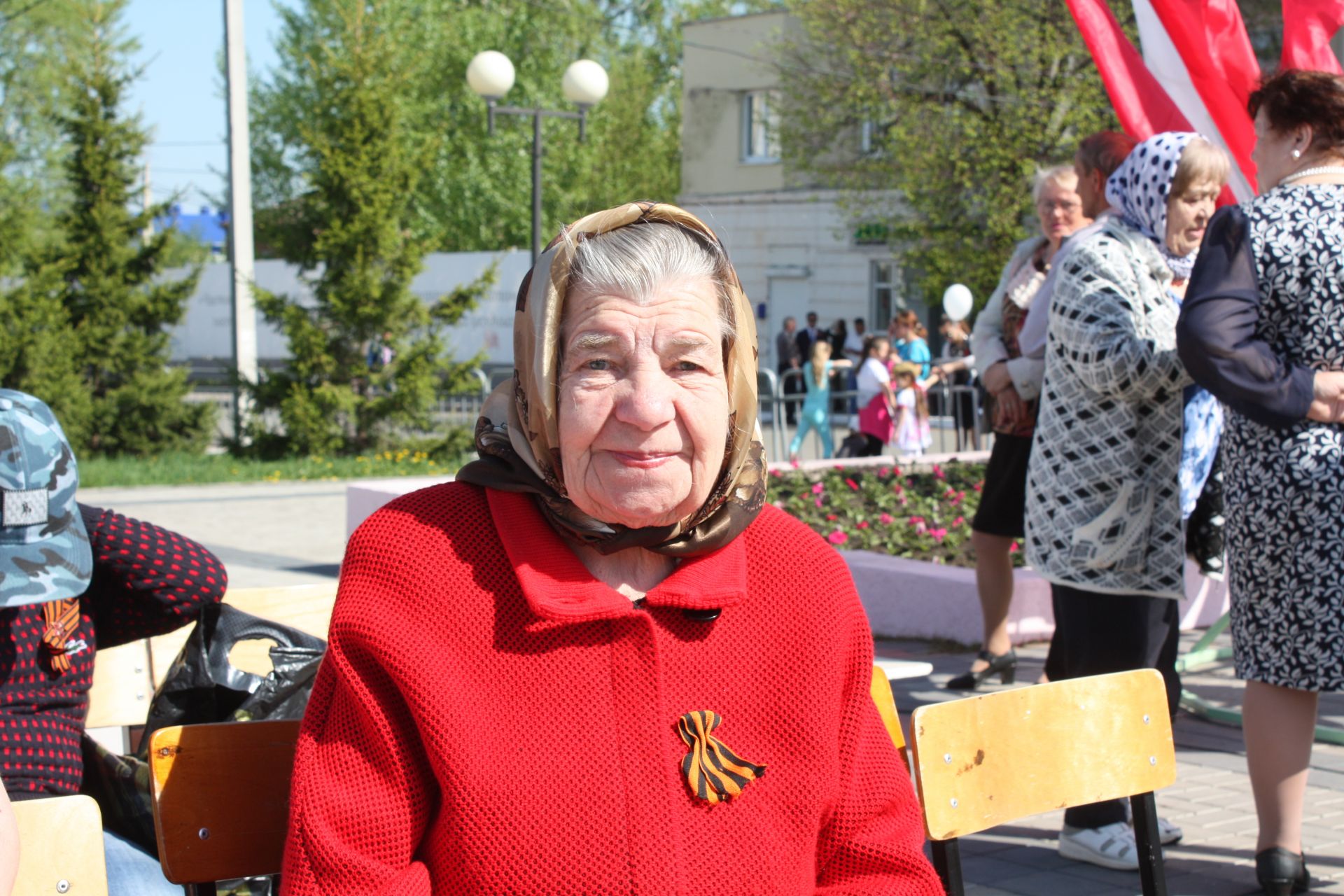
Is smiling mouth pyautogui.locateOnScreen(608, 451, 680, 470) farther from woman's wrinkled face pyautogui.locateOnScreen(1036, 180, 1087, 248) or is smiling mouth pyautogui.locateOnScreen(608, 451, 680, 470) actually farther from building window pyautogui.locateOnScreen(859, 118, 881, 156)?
building window pyautogui.locateOnScreen(859, 118, 881, 156)

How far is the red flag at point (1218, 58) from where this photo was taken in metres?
6.21

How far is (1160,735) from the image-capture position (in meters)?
2.92

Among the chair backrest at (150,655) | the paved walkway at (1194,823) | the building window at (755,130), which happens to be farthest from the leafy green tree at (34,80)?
the chair backrest at (150,655)

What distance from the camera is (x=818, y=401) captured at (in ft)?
51.9

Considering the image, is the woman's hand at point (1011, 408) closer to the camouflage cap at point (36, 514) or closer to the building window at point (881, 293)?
the camouflage cap at point (36, 514)

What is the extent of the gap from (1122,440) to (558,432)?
225cm

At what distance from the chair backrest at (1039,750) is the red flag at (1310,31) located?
365cm

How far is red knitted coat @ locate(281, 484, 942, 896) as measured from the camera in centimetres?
195

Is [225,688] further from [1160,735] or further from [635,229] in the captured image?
[1160,735]

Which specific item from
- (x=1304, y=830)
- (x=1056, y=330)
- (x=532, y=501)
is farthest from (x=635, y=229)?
(x=1304, y=830)

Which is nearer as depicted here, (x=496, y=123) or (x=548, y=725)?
(x=548, y=725)

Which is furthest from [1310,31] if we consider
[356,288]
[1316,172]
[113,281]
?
[113,281]

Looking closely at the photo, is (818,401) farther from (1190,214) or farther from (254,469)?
(1190,214)

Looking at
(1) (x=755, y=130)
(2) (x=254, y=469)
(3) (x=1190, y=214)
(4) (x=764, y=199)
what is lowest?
(2) (x=254, y=469)
